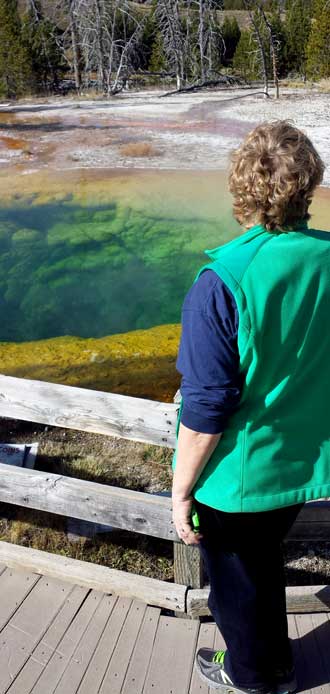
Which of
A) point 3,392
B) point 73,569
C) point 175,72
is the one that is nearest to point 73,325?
point 3,392

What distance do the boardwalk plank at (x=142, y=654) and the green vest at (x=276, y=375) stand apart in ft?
2.83

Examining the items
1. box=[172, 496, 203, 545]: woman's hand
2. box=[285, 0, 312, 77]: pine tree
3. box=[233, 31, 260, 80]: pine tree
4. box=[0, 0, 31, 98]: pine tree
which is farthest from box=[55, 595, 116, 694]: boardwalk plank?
box=[285, 0, 312, 77]: pine tree

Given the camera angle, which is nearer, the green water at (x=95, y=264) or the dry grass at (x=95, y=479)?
the dry grass at (x=95, y=479)

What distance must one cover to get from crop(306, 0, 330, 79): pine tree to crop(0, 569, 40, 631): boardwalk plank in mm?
24211

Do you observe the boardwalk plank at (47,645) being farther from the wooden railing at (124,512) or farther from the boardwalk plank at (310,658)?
the boardwalk plank at (310,658)

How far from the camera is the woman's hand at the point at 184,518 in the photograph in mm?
1606

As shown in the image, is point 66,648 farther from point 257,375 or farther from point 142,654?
point 257,375

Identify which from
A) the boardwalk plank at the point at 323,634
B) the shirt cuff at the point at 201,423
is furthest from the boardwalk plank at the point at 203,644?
the shirt cuff at the point at 201,423

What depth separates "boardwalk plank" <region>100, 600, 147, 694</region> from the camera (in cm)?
205

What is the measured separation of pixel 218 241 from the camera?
8938 millimetres

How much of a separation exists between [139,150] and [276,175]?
1307 cm

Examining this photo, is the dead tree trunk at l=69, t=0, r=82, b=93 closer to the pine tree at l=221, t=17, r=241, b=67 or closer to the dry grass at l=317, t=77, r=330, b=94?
the dry grass at l=317, t=77, r=330, b=94

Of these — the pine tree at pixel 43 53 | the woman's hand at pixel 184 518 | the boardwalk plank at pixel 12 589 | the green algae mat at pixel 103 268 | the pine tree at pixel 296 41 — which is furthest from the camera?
the pine tree at pixel 296 41

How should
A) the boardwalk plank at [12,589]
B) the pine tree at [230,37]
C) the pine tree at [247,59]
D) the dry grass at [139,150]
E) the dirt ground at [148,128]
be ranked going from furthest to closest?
the pine tree at [230,37]
the pine tree at [247,59]
the dry grass at [139,150]
the dirt ground at [148,128]
the boardwalk plank at [12,589]
